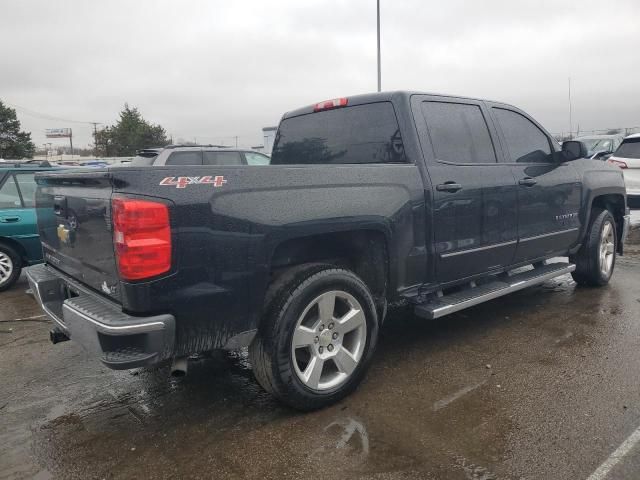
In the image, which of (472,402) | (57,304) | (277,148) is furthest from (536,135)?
(57,304)

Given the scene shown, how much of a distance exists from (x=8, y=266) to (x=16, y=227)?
51 centimetres

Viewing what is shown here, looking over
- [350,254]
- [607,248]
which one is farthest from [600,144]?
[350,254]

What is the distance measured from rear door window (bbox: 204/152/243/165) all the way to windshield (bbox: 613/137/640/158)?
24.1ft

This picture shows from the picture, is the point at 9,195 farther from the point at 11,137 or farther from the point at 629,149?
the point at 11,137

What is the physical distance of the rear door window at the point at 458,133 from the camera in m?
3.89

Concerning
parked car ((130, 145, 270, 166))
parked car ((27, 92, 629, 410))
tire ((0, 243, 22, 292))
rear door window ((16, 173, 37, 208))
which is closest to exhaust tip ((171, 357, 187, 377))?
parked car ((27, 92, 629, 410))

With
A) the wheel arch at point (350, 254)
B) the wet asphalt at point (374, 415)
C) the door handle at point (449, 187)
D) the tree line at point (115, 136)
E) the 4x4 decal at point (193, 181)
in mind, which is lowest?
the wet asphalt at point (374, 415)

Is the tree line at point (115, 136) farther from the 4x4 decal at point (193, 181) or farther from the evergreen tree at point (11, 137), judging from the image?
the 4x4 decal at point (193, 181)

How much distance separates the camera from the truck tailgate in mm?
2611

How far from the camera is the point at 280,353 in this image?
2.88 m

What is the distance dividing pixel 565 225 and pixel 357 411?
10.2 ft

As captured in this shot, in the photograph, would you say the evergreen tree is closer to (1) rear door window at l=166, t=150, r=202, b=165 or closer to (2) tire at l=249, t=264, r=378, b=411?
(1) rear door window at l=166, t=150, r=202, b=165

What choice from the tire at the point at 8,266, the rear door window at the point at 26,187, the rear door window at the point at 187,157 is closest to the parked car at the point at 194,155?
the rear door window at the point at 187,157

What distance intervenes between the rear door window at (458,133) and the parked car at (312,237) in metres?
0.02
